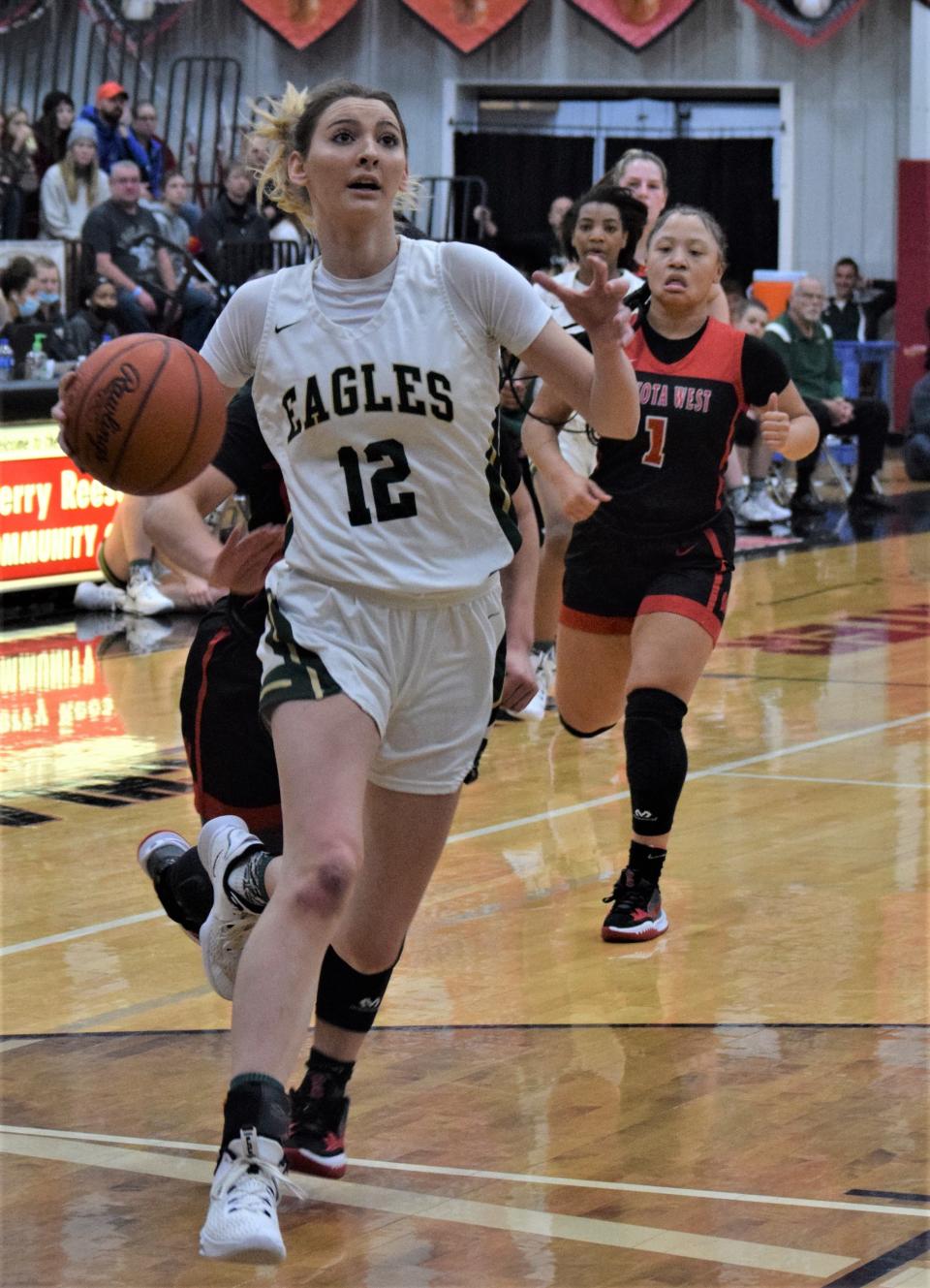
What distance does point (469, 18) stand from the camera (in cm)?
2098

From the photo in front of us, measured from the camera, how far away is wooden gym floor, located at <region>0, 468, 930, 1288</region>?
131 inches

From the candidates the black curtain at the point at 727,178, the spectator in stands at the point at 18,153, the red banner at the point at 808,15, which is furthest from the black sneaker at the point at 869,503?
the red banner at the point at 808,15

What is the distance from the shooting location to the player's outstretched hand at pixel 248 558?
3627 millimetres

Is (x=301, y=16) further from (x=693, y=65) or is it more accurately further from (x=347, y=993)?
(x=347, y=993)

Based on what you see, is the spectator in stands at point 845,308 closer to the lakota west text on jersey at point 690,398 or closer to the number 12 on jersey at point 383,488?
the lakota west text on jersey at point 690,398

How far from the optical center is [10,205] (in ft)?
48.4

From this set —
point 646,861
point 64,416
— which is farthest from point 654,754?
point 64,416

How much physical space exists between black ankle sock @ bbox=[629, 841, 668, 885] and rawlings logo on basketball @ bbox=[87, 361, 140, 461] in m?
2.17

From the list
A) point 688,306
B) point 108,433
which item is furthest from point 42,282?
point 108,433

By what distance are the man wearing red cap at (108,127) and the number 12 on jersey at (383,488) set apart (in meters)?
13.1

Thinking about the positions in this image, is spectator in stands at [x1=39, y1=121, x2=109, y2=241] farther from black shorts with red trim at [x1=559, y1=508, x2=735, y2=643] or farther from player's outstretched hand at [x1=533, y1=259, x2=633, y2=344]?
player's outstretched hand at [x1=533, y1=259, x2=633, y2=344]

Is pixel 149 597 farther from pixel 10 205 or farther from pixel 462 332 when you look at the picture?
pixel 462 332

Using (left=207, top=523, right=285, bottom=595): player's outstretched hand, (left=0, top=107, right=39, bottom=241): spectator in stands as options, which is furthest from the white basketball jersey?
(left=0, top=107, right=39, bottom=241): spectator in stands

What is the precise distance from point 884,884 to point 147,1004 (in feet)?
7.01
